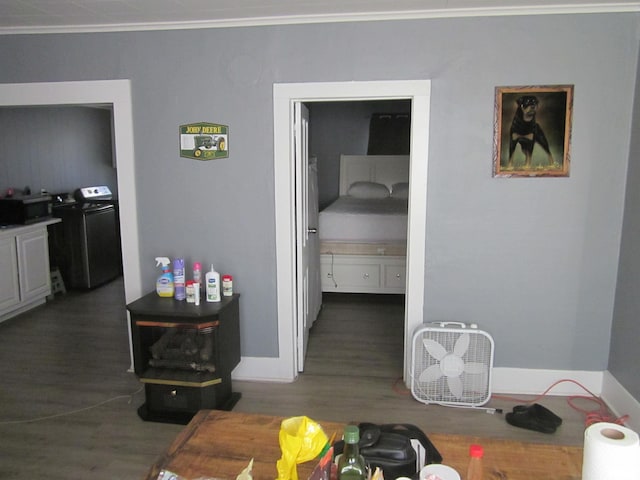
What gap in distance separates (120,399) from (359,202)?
143 inches

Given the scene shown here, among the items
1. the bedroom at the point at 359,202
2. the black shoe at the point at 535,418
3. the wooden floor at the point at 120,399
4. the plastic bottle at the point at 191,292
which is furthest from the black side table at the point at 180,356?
the black shoe at the point at 535,418

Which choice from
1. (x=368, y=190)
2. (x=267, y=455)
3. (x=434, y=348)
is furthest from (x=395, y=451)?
(x=368, y=190)

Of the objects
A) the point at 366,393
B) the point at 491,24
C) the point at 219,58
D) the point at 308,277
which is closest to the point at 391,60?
the point at 491,24

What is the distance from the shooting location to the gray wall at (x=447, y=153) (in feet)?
9.79

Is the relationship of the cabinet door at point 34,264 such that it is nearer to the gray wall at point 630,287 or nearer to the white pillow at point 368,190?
the white pillow at point 368,190

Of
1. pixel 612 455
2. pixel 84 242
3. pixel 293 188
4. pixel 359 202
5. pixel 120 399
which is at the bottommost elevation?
pixel 120 399

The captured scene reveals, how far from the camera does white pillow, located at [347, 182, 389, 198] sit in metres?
6.68

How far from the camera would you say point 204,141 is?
129 inches

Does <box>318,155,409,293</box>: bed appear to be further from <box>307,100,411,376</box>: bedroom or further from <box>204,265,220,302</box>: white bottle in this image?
<box>204,265,220,302</box>: white bottle

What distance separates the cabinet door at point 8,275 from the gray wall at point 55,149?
121cm

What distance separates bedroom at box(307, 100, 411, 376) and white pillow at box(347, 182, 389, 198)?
1.0 inches

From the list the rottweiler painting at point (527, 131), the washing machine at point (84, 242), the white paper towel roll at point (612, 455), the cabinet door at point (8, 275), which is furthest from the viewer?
the washing machine at point (84, 242)

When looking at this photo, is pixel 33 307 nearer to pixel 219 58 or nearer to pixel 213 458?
pixel 219 58

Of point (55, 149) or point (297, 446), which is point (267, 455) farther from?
point (55, 149)
